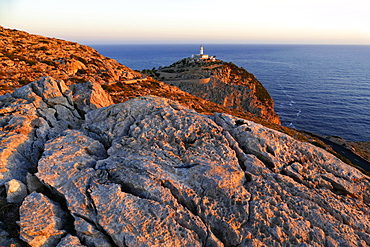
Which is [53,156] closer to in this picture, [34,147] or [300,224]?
[34,147]

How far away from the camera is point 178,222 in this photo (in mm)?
11133

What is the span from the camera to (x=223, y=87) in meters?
111

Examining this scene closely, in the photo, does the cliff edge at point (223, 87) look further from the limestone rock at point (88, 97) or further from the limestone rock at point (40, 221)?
the limestone rock at point (40, 221)

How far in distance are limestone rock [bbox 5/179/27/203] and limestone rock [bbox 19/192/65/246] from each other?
3.96 ft

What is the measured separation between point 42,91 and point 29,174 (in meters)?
12.6

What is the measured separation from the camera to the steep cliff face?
104438mm

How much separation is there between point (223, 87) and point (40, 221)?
351ft

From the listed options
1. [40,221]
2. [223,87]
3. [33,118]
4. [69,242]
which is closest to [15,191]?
[40,221]

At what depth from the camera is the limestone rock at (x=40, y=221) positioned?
10.0 meters

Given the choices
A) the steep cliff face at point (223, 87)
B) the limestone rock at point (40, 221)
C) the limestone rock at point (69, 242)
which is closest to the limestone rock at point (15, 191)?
the limestone rock at point (40, 221)

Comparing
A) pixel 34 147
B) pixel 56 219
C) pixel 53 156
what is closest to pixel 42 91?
pixel 34 147

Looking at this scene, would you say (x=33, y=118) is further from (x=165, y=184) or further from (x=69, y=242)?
(x=165, y=184)

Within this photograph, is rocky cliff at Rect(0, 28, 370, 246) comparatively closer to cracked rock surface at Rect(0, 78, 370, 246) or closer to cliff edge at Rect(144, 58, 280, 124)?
cracked rock surface at Rect(0, 78, 370, 246)

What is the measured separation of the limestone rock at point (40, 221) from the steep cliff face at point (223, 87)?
94472 mm
